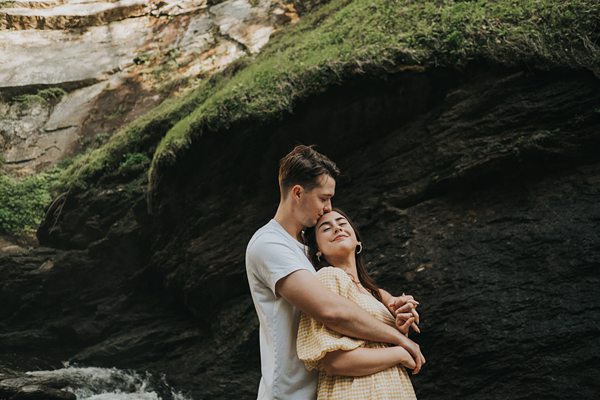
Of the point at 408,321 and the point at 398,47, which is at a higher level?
the point at 398,47

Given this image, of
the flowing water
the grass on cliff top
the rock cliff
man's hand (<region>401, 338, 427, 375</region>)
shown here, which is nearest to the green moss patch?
the rock cliff

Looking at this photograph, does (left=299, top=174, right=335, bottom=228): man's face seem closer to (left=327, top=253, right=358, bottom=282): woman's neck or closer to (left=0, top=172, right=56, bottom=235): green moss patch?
(left=327, top=253, right=358, bottom=282): woman's neck

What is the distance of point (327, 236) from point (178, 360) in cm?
657

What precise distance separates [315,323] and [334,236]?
2.14ft

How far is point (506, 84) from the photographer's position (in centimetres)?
616

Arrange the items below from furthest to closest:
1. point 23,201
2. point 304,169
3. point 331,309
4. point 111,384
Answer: point 23,201 → point 111,384 → point 304,169 → point 331,309

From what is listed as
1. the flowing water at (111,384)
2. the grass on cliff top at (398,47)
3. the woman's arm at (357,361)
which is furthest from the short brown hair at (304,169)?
the flowing water at (111,384)

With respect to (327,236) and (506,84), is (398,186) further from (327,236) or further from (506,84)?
(327,236)

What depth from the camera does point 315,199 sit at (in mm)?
3041

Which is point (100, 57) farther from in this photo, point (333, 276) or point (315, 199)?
point (333, 276)

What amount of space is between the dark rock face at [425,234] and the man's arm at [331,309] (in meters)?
3.18

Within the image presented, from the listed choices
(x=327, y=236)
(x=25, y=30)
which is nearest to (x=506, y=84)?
(x=327, y=236)

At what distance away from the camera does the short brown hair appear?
9.89 ft

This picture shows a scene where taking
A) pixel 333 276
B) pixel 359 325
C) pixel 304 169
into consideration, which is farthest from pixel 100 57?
pixel 359 325
